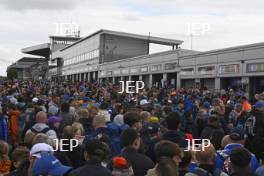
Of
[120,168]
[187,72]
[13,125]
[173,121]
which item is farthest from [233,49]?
[120,168]

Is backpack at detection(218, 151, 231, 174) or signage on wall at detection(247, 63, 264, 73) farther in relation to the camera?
signage on wall at detection(247, 63, 264, 73)

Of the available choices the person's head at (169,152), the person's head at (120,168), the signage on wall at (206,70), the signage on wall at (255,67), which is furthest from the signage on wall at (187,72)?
the person's head at (120,168)

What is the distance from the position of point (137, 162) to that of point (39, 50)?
116 metres

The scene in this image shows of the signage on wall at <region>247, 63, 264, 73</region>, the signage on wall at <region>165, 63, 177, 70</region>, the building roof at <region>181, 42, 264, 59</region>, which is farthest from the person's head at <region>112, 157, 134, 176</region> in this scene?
the signage on wall at <region>165, 63, 177, 70</region>

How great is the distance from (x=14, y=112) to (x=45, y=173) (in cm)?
672

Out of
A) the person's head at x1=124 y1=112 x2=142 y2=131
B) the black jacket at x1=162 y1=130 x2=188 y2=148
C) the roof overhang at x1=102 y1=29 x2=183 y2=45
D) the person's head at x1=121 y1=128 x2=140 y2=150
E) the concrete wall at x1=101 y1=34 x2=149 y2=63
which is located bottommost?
the black jacket at x1=162 y1=130 x2=188 y2=148

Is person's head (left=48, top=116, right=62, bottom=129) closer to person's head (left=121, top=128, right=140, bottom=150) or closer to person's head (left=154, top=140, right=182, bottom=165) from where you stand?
person's head (left=121, top=128, right=140, bottom=150)

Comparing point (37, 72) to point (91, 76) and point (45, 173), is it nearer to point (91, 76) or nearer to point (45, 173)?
point (91, 76)

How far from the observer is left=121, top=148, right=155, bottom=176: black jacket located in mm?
5863

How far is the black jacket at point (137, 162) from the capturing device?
5863mm

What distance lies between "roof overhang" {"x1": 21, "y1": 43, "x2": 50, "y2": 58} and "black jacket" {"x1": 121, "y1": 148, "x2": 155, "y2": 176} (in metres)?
109

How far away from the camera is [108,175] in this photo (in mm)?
5219

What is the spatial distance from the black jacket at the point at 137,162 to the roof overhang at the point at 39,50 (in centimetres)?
10855

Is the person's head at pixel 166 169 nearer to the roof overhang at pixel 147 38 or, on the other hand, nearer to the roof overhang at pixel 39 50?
the roof overhang at pixel 147 38
